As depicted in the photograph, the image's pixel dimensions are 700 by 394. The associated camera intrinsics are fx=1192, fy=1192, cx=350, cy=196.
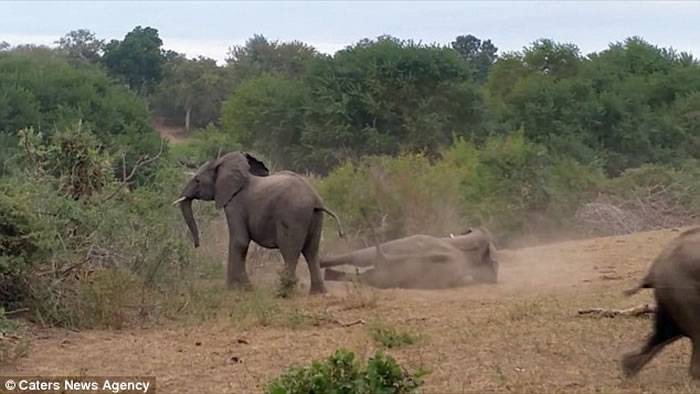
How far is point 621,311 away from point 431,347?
2.19 meters

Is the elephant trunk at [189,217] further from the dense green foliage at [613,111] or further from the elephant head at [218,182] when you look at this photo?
the dense green foliage at [613,111]

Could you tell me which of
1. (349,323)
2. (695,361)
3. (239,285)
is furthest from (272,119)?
(695,361)

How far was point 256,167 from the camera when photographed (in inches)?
624

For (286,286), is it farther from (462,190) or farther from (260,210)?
(462,190)

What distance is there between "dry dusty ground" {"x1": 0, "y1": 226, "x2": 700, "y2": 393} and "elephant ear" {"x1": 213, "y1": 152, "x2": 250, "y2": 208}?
2.36 metres

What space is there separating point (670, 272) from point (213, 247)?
33.6 feet

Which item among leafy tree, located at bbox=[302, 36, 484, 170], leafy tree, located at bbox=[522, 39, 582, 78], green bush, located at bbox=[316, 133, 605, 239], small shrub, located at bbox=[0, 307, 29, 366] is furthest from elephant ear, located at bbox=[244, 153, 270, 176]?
leafy tree, located at bbox=[522, 39, 582, 78]

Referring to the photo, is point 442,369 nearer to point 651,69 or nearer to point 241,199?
point 241,199

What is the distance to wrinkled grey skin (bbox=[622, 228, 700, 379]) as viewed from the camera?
7.66m

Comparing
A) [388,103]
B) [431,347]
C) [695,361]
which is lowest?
[431,347]

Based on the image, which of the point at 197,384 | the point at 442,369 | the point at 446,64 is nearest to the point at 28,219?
the point at 197,384

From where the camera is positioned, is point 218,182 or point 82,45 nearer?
point 218,182

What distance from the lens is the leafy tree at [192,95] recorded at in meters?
55.4

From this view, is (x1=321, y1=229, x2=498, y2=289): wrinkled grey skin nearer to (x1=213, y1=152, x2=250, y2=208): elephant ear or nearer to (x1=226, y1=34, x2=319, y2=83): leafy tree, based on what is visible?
(x1=213, y1=152, x2=250, y2=208): elephant ear
